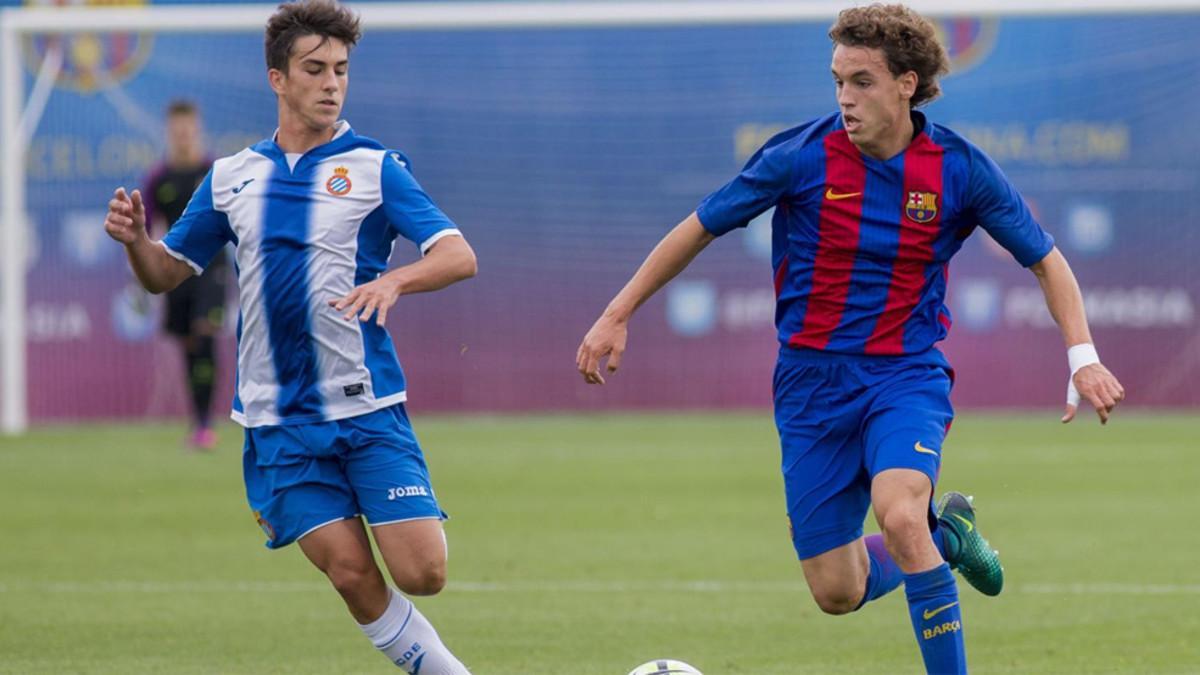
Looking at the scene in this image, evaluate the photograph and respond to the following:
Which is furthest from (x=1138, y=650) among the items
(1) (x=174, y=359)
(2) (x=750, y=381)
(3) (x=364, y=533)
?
(1) (x=174, y=359)

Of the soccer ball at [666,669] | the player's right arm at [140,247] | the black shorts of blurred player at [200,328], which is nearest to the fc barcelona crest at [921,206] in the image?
the soccer ball at [666,669]

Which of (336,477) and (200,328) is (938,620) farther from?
(200,328)

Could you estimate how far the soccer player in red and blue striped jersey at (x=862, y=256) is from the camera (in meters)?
5.93

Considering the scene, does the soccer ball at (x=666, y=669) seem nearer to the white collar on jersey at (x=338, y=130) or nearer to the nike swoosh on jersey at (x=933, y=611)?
the nike swoosh on jersey at (x=933, y=611)

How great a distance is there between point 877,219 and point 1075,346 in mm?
728

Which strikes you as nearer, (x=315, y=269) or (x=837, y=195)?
(x=315, y=269)

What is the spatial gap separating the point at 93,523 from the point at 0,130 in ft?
26.4

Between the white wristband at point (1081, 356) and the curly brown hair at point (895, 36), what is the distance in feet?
3.26

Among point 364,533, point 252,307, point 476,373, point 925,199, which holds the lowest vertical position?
point 476,373

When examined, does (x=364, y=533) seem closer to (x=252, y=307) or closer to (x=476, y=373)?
(x=252, y=307)

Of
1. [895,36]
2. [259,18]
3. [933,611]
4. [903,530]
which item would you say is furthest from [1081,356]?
[259,18]

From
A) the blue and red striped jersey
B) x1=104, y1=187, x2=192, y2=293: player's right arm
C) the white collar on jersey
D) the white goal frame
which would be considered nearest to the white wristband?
the blue and red striped jersey

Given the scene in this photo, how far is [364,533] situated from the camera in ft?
19.1

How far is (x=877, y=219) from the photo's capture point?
6.00 meters
